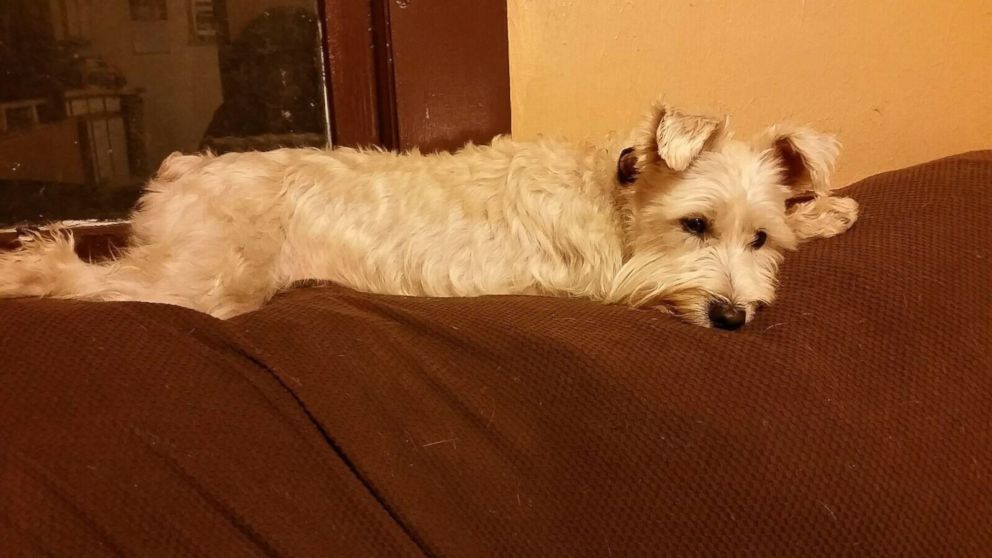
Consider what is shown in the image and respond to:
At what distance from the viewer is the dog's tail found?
1.23 m

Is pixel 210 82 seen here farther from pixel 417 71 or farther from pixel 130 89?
pixel 417 71

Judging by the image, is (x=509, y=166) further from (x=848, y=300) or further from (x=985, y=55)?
(x=985, y=55)

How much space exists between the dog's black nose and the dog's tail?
961 mm

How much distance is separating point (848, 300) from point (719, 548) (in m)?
0.42

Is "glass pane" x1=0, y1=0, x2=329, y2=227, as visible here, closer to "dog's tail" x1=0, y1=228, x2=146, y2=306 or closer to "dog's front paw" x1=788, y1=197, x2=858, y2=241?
"dog's tail" x1=0, y1=228, x2=146, y2=306

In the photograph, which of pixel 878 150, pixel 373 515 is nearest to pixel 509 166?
pixel 373 515

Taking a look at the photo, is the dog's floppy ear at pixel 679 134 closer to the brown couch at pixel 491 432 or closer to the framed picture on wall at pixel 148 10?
the brown couch at pixel 491 432

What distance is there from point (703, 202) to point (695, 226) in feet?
0.17

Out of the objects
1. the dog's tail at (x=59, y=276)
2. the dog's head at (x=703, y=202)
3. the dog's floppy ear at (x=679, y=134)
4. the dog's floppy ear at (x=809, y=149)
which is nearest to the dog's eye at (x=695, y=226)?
the dog's head at (x=703, y=202)

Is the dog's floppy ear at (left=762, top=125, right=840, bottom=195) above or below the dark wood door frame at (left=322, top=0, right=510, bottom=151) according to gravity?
below

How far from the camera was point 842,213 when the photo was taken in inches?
51.1

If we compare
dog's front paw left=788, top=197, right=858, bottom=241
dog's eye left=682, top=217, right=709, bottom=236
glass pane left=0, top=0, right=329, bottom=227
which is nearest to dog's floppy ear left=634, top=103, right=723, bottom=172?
dog's eye left=682, top=217, right=709, bottom=236

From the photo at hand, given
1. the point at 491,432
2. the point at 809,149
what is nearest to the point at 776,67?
the point at 809,149

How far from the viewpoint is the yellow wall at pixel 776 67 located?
5.29 ft
